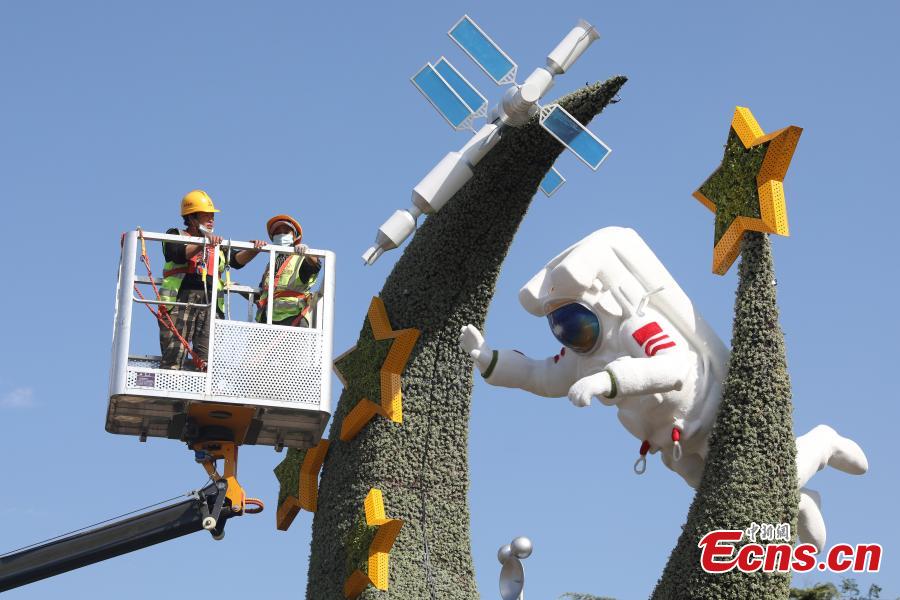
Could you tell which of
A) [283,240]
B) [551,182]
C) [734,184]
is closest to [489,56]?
[551,182]

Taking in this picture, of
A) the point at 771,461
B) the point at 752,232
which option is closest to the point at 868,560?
the point at 771,461

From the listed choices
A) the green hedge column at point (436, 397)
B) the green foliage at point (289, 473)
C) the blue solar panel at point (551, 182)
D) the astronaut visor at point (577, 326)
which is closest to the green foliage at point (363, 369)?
the green hedge column at point (436, 397)

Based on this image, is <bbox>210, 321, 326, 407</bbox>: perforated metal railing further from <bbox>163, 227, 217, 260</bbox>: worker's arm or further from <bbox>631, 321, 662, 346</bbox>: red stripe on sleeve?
<bbox>631, 321, 662, 346</bbox>: red stripe on sleeve

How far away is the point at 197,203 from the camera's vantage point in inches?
506

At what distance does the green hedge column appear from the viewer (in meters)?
13.5

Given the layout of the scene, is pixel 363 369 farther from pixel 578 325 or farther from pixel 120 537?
pixel 120 537

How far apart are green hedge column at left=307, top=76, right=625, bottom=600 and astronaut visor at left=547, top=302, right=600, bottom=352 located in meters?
1.94

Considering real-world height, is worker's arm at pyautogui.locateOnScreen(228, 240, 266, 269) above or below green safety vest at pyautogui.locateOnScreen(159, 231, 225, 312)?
above

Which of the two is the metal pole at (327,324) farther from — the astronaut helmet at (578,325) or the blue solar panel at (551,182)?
the blue solar panel at (551,182)

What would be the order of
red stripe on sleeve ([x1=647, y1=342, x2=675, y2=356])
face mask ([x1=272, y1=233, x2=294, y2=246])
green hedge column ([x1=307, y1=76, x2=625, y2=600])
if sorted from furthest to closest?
green hedge column ([x1=307, y1=76, x2=625, y2=600])
face mask ([x1=272, y1=233, x2=294, y2=246])
red stripe on sleeve ([x1=647, y1=342, x2=675, y2=356])

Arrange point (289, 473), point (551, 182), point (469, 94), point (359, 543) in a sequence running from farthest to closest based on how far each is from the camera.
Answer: point (289, 473) < point (551, 182) < point (469, 94) < point (359, 543)

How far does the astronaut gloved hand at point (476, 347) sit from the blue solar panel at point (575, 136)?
1649 millimetres

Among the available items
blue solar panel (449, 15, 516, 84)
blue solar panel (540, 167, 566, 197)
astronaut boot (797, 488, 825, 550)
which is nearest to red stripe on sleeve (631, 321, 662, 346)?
astronaut boot (797, 488, 825, 550)

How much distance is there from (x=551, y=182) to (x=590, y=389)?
138 inches
